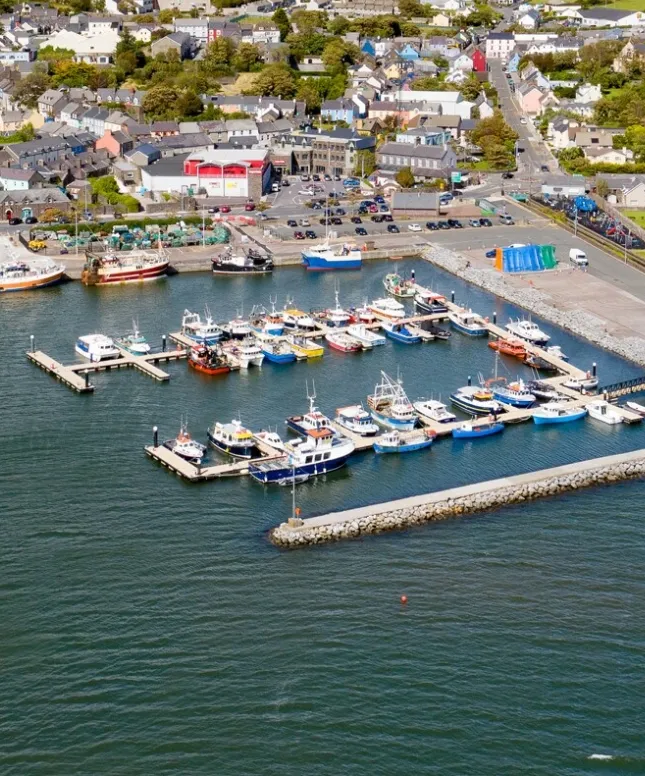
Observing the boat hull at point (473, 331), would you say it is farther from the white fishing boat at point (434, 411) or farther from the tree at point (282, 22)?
the tree at point (282, 22)

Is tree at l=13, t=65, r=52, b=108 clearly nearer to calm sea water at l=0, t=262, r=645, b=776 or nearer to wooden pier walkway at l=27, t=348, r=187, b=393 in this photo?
wooden pier walkway at l=27, t=348, r=187, b=393

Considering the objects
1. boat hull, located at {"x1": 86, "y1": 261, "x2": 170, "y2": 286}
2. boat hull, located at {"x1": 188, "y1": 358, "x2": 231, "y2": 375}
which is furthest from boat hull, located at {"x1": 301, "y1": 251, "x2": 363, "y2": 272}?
boat hull, located at {"x1": 188, "y1": 358, "x2": 231, "y2": 375}

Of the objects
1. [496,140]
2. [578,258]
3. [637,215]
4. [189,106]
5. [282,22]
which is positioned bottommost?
[637,215]

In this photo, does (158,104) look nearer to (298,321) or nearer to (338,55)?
(338,55)

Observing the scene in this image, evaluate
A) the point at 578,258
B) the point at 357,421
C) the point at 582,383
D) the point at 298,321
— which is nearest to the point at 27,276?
the point at 298,321

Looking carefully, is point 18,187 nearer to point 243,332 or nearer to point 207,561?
point 243,332

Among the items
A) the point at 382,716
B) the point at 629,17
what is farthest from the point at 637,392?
the point at 629,17

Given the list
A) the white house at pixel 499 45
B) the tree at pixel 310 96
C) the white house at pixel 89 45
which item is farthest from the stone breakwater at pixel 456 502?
the white house at pixel 499 45
